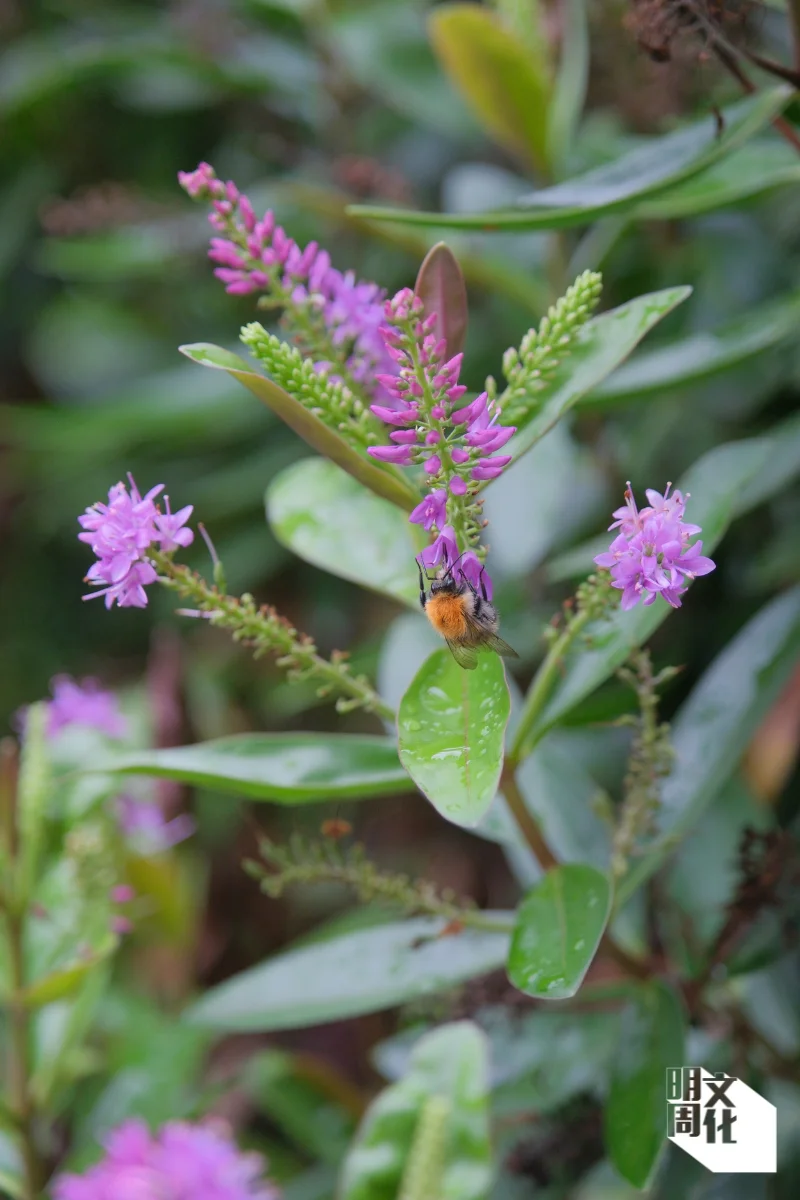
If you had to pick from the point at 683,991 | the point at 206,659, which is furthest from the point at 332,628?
the point at 683,991

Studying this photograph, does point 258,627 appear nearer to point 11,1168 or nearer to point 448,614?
point 448,614

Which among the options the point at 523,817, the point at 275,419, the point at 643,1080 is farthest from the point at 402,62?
the point at 643,1080

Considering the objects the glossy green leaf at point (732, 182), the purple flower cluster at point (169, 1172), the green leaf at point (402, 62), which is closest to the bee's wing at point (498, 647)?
the glossy green leaf at point (732, 182)

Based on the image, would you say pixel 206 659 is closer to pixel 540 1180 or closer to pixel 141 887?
pixel 141 887

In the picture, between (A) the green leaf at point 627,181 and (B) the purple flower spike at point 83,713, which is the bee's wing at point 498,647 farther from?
(B) the purple flower spike at point 83,713

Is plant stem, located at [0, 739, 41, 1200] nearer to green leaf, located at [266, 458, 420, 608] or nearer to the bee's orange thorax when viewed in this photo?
green leaf, located at [266, 458, 420, 608]

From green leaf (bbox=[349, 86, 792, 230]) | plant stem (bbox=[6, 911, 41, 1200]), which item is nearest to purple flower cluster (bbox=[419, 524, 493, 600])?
green leaf (bbox=[349, 86, 792, 230])
